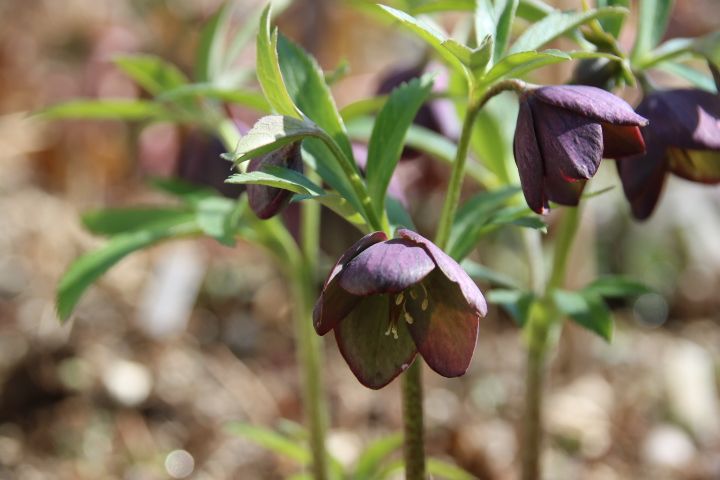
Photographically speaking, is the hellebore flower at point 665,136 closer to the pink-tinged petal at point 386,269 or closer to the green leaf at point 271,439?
the pink-tinged petal at point 386,269

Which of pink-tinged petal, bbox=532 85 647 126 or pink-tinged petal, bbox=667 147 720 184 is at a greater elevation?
pink-tinged petal, bbox=532 85 647 126

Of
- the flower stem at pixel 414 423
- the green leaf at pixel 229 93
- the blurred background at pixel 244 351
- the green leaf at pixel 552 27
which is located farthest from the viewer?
the blurred background at pixel 244 351

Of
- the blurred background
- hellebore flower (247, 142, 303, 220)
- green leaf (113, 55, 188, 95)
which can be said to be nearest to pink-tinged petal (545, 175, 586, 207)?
hellebore flower (247, 142, 303, 220)

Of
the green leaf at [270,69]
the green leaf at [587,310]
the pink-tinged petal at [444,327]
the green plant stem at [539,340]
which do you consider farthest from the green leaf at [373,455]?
the green leaf at [270,69]

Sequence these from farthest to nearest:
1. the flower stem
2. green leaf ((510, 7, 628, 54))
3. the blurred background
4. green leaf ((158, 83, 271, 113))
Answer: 1. the blurred background
2. green leaf ((158, 83, 271, 113))
3. the flower stem
4. green leaf ((510, 7, 628, 54))

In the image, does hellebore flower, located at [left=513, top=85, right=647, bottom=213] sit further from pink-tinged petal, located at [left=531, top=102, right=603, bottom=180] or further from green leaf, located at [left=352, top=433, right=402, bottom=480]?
green leaf, located at [left=352, top=433, right=402, bottom=480]

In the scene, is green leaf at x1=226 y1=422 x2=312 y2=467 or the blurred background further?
the blurred background

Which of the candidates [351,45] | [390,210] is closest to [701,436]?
[390,210]
